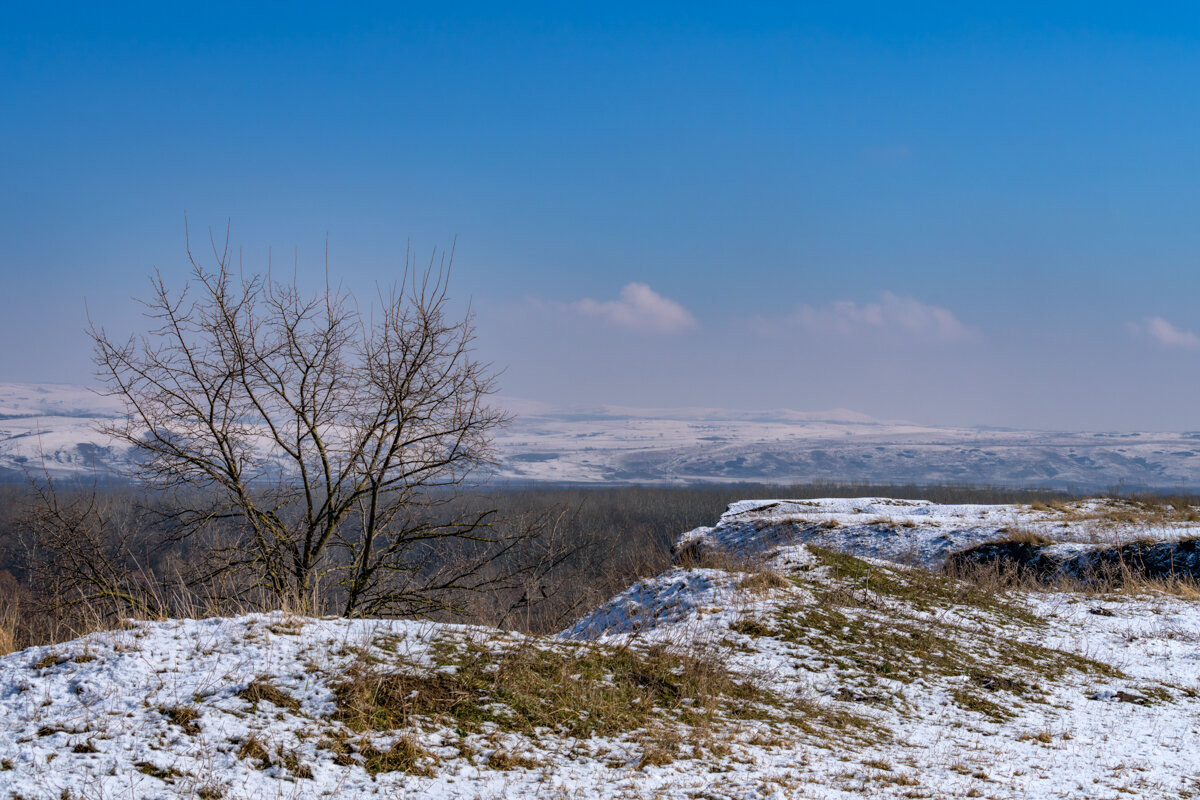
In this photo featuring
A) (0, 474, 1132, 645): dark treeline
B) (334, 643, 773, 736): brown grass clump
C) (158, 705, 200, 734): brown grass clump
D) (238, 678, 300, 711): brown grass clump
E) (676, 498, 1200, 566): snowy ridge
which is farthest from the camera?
(676, 498, 1200, 566): snowy ridge

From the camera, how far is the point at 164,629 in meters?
5.38

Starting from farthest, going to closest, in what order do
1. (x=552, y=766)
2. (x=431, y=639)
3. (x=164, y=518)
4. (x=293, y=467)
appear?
(x=293, y=467) → (x=164, y=518) → (x=431, y=639) → (x=552, y=766)

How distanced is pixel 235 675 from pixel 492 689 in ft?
5.42

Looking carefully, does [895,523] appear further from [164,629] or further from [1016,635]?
[164,629]

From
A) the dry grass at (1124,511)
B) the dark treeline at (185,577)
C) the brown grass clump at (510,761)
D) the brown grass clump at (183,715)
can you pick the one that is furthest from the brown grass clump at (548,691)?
the dry grass at (1124,511)

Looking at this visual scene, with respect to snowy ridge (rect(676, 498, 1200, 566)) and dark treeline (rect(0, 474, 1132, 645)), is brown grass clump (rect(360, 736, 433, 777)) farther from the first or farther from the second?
snowy ridge (rect(676, 498, 1200, 566))

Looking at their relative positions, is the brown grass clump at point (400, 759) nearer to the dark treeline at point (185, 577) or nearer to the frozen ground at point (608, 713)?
the frozen ground at point (608, 713)

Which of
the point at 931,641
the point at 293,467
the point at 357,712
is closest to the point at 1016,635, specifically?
the point at 931,641

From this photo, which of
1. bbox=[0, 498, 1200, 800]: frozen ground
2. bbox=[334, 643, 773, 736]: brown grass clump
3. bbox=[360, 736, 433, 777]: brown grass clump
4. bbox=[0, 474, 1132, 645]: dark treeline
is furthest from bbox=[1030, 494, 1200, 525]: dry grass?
bbox=[360, 736, 433, 777]: brown grass clump

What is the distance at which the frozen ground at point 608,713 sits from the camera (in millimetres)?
4004

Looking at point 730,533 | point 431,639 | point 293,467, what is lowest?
point 730,533

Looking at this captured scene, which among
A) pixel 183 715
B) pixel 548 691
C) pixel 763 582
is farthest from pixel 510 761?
pixel 763 582

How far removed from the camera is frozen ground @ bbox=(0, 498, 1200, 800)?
4004 millimetres

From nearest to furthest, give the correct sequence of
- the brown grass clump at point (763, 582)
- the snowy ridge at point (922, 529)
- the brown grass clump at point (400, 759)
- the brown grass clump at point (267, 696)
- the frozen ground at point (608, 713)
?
the frozen ground at point (608, 713), the brown grass clump at point (400, 759), the brown grass clump at point (267, 696), the brown grass clump at point (763, 582), the snowy ridge at point (922, 529)
